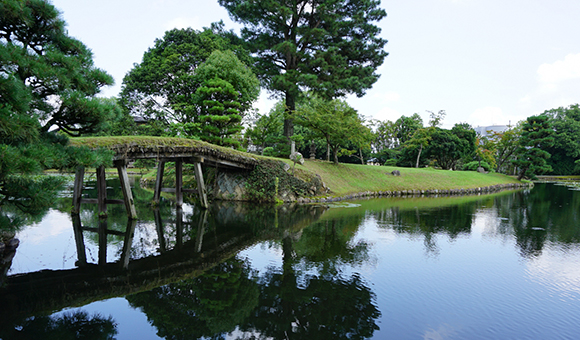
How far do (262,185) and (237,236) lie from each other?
776cm

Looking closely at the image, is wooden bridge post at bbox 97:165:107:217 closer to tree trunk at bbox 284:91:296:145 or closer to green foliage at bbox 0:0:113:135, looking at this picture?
green foliage at bbox 0:0:113:135

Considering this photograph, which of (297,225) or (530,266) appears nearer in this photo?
(530,266)

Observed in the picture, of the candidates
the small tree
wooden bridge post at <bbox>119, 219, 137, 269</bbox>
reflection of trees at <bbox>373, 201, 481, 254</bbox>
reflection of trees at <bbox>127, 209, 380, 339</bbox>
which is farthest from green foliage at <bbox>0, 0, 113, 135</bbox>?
the small tree

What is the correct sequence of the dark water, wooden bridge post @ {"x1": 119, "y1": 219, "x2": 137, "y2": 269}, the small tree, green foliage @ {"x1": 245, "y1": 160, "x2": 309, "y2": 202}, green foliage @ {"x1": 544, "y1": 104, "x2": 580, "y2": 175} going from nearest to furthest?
1. the dark water
2. wooden bridge post @ {"x1": 119, "y1": 219, "x2": 137, "y2": 269}
3. green foliage @ {"x1": 245, "y1": 160, "x2": 309, "y2": 202}
4. the small tree
5. green foliage @ {"x1": 544, "y1": 104, "x2": 580, "y2": 175}

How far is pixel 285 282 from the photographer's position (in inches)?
231

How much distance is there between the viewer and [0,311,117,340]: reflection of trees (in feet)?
12.9

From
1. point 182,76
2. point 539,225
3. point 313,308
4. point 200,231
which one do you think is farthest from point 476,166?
point 313,308

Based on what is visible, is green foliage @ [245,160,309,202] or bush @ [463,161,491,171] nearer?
green foliage @ [245,160,309,202]

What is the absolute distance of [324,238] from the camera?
9.38m

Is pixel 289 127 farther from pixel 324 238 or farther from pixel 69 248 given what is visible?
pixel 69 248

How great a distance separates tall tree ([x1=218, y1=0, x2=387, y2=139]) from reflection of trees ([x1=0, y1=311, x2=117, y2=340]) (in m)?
18.5

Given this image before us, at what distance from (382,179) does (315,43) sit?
1198 centimetres

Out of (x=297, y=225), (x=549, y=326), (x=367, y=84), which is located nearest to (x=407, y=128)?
(x=367, y=84)

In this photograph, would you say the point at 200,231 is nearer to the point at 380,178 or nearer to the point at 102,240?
the point at 102,240
